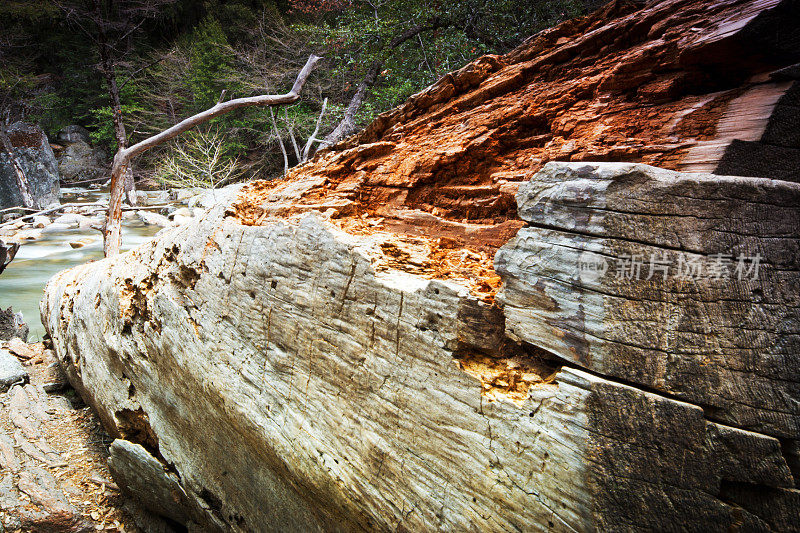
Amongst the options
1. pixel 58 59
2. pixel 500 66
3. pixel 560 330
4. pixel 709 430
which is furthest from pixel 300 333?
pixel 58 59

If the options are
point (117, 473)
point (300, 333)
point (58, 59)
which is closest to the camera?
point (300, 333)

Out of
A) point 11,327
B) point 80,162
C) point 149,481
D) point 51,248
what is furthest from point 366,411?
point 80,162

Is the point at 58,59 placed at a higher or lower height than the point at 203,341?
higher

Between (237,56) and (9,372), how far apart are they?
1375 centimetres

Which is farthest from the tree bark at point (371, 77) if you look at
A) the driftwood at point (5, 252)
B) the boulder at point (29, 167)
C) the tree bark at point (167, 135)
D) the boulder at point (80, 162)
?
the boulder at point (80, 162)

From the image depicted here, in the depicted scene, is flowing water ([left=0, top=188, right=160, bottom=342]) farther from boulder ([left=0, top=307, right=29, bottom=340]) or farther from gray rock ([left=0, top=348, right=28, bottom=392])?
gray rock ([left=0, top=348, right=28, bottom=392])

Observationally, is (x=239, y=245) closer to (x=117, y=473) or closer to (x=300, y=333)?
(x=300, y=333)

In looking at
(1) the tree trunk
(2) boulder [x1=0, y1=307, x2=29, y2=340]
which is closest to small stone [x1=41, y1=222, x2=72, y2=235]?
(1) the tree trunk

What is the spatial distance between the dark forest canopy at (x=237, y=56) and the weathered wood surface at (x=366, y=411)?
4996 millimetres

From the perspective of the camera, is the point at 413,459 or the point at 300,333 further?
the point at 300,333

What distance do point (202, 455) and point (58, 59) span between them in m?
24.4

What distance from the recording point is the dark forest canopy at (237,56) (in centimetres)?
578

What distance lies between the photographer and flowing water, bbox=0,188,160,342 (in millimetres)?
7969

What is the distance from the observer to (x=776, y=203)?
3.25 ft
